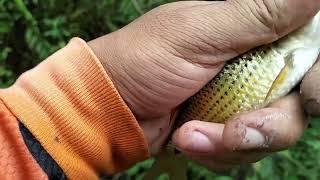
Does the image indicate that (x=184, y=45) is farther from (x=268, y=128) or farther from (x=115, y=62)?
(x=268, y=128)

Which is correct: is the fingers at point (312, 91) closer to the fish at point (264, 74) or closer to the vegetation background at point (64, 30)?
the fish at point (264, 74)

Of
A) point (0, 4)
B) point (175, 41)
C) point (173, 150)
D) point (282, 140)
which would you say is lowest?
point (0, 4)

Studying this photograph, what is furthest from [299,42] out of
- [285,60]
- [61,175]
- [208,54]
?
[61,175]

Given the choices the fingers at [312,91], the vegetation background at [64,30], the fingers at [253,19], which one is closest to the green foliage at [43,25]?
the vegetation background at [64,30]

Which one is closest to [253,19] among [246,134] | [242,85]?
[242,85]

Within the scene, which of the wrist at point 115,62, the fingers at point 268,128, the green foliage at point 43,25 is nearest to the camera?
the fingers at point 268,128

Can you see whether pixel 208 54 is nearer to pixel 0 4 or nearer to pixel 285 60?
pixel 285 60
